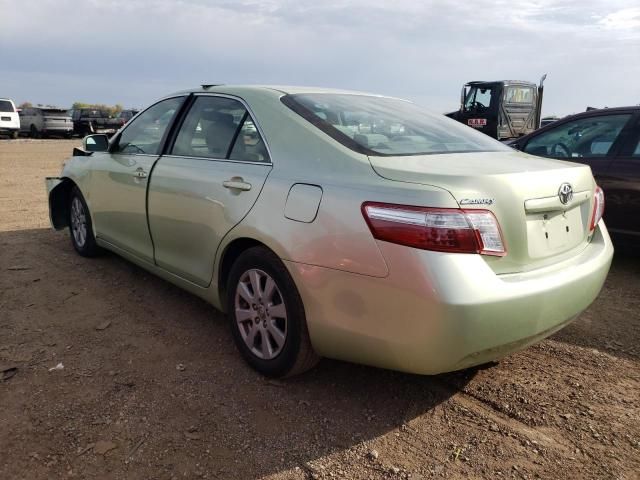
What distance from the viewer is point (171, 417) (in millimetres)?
2652

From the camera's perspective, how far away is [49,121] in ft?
93.6

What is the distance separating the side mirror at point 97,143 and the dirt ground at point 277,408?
1.44 meters

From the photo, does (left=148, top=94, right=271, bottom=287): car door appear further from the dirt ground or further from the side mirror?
the side mirror

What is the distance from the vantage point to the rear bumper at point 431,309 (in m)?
2.19

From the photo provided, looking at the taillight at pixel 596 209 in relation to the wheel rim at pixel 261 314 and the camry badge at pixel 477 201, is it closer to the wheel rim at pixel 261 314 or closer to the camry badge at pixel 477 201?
the camry badge at pixel 477 201

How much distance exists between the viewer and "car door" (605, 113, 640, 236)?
15.6ft

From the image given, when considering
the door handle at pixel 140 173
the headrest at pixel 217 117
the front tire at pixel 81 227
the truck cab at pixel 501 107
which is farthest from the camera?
the truck cab at pixel 501 107

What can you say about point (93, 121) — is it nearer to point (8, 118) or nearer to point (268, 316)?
point (8, 118)

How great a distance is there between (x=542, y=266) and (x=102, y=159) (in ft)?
11.7

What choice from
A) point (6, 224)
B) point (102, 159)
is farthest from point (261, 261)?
point (6, 224)

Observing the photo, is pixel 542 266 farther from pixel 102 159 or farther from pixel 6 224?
pixel 6 224

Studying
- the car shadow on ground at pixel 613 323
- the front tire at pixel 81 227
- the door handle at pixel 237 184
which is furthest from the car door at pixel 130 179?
the car shadow on ground at pixel 613 323

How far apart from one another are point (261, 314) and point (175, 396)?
1.97 ft

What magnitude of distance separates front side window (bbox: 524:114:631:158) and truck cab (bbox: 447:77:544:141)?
10569mm
